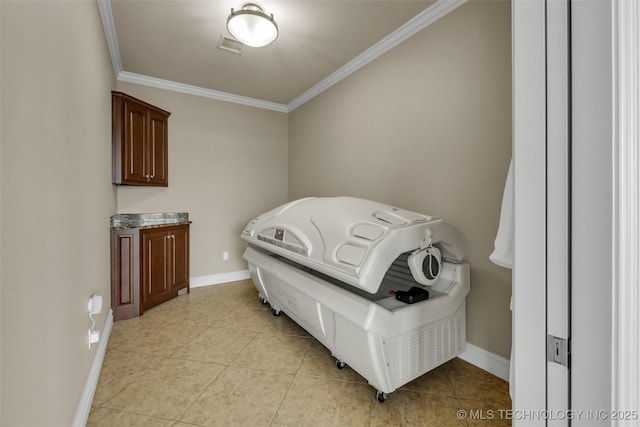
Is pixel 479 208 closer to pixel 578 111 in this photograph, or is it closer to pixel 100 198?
pixel 578 111

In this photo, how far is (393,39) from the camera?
2.61 metres

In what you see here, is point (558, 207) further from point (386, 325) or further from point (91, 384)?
point (91, 384)

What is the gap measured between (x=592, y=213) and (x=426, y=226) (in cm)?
110

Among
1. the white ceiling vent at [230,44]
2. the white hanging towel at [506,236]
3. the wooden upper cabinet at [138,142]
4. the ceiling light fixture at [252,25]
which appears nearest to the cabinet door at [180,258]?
the wooden upper cabinet at [138,142]

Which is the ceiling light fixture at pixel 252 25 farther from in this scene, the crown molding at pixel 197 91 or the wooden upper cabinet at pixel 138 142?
the crown molding at pixel 197 91

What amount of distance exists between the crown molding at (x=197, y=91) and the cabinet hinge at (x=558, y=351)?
432cm

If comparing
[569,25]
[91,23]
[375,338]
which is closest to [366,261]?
[375,338]

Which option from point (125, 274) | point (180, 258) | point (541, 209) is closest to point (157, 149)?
point (180, 258)

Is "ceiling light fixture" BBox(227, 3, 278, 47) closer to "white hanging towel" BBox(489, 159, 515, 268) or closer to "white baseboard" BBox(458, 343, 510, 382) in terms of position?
"white hanging towel" BBox(489, 159, 515, 268)

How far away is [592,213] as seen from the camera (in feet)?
1.74

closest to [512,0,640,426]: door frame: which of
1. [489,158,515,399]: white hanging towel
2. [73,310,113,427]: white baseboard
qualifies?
[489,158,515,399]: white hanging towel

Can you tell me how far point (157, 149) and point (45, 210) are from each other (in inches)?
102

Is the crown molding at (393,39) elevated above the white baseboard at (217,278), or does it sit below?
above

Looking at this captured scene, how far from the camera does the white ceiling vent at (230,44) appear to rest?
269 centimetres
